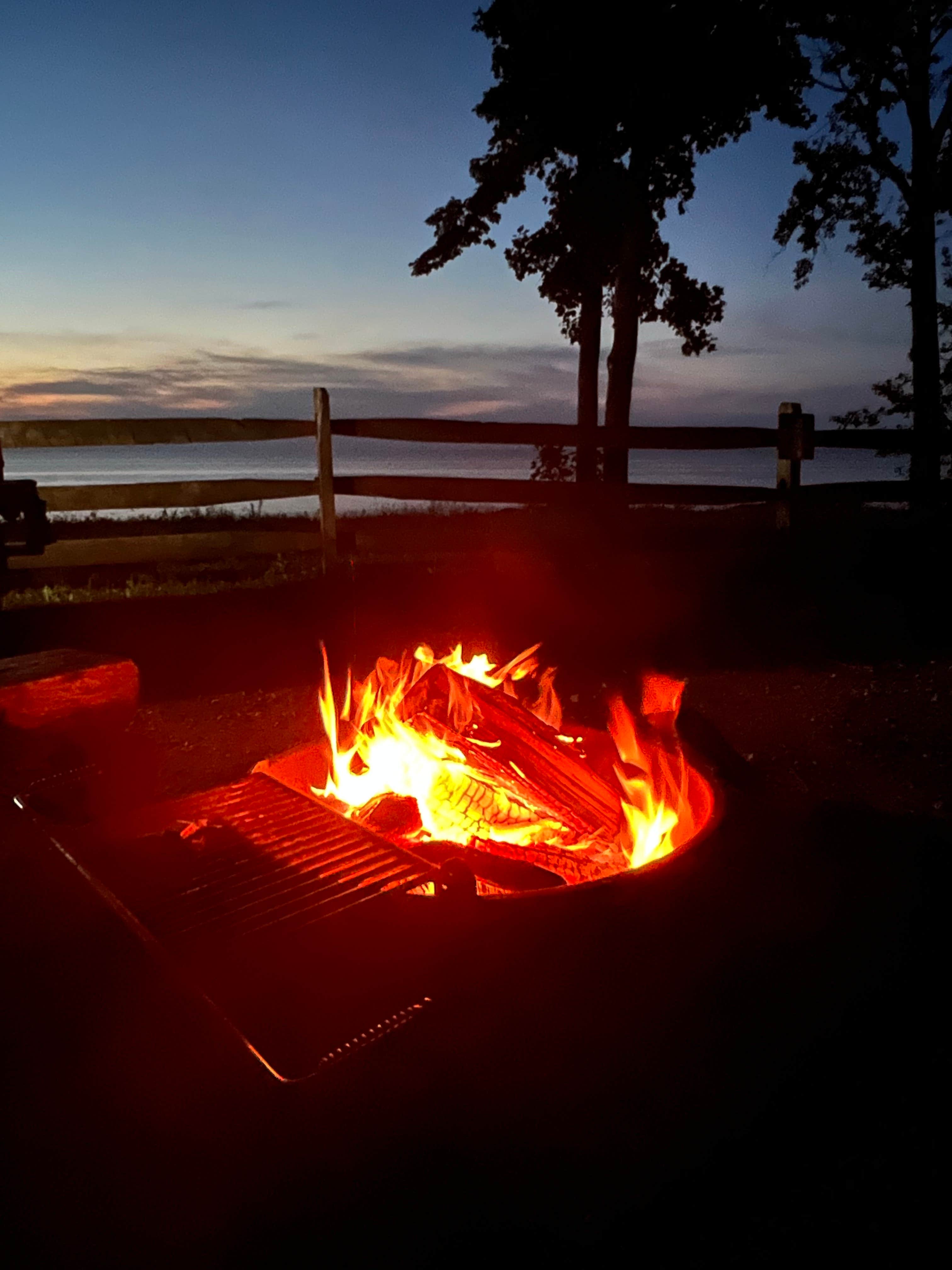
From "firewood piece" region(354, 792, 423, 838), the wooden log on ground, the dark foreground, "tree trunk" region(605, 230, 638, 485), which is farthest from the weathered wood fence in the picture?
"firewood piece" region(354, 792, 423, 838)

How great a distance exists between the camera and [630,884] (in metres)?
2.25

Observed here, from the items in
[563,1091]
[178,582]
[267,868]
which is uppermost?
[178,582]

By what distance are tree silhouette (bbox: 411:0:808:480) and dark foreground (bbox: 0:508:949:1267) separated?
9113 mm

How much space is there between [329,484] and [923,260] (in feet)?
35.6

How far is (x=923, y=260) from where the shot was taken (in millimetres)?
13844

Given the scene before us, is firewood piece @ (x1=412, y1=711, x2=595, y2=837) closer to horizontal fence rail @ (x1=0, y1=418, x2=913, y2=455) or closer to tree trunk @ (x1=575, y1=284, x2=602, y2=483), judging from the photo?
horizontal fence rail @ (x1=0, y1=418, x2=913, y2=455)

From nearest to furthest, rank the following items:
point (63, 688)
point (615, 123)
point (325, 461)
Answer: point (63, 688) < point (325, 461) < point (615, 123)

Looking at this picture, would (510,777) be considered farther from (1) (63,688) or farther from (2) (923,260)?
(2) (923,260)

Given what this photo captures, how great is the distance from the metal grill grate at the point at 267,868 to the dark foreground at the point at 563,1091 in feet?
0.96

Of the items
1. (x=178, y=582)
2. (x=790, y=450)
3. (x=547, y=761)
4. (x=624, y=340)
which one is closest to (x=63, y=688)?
(x=547, y=761)

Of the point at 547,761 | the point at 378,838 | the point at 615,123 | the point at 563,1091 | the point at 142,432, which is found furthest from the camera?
the point at 615,123

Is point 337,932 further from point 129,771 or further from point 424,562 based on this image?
point 424,562

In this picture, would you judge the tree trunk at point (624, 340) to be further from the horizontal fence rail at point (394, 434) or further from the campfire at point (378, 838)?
the campfire at point (378, 838)

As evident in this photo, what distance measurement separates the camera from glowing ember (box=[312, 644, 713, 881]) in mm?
2711
